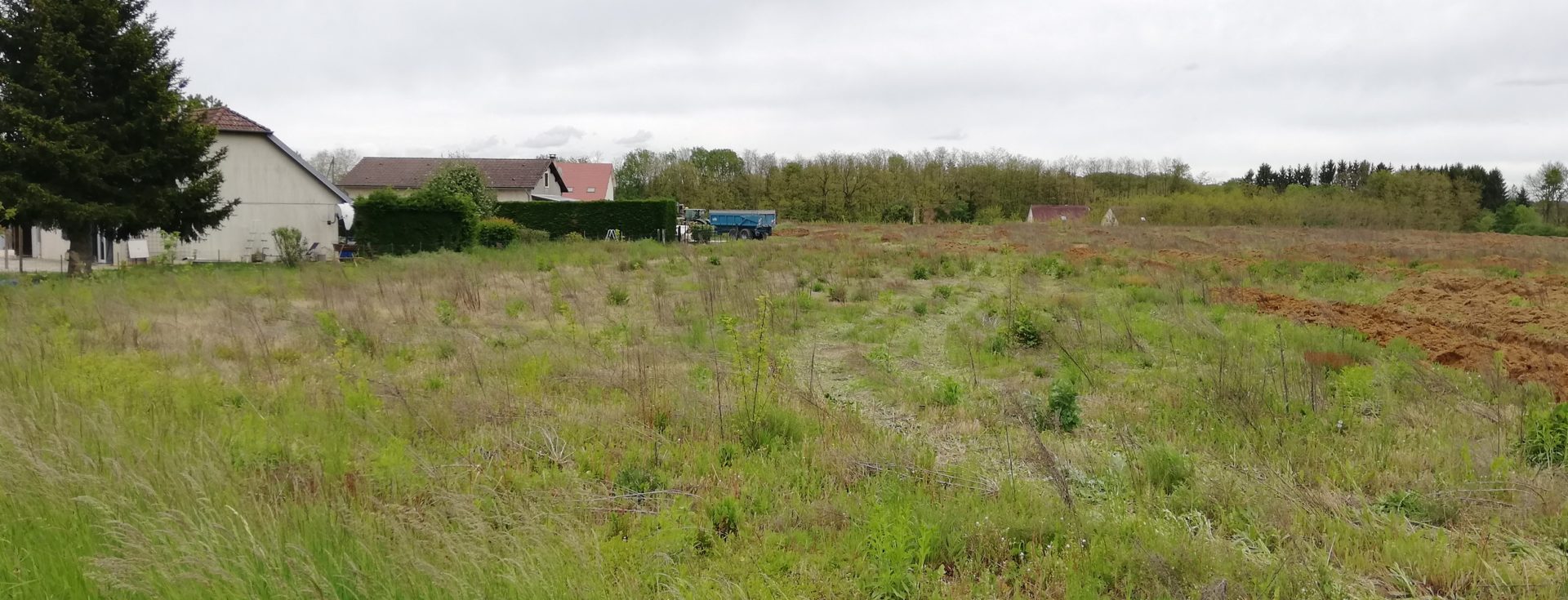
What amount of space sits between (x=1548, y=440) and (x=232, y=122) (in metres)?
31.1

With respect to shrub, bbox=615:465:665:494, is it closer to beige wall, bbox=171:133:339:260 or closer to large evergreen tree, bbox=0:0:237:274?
large evergreen tree, bbox=0:0:237:274

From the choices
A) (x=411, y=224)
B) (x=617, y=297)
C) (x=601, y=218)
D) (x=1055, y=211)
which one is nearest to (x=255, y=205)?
(x=411, y=224)

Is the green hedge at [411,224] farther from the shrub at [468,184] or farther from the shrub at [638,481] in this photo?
the shrub at [638,481]

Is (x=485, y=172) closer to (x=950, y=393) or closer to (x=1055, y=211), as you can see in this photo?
(x=950, y=393)

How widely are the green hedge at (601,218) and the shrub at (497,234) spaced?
650cm

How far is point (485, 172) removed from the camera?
45.2 m

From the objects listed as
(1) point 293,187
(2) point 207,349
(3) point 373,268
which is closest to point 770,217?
(1) point 293,187

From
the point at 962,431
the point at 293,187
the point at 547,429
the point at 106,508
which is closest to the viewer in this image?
the point at 106,508

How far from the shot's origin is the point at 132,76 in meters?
18.5

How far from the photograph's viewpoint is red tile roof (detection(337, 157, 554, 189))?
46312 mm

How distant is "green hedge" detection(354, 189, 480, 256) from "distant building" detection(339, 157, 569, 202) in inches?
775

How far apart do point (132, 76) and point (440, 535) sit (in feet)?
68.7

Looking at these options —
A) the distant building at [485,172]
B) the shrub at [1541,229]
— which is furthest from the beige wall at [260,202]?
the shrub at [1541,229]

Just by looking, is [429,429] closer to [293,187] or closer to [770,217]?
[293,187]
